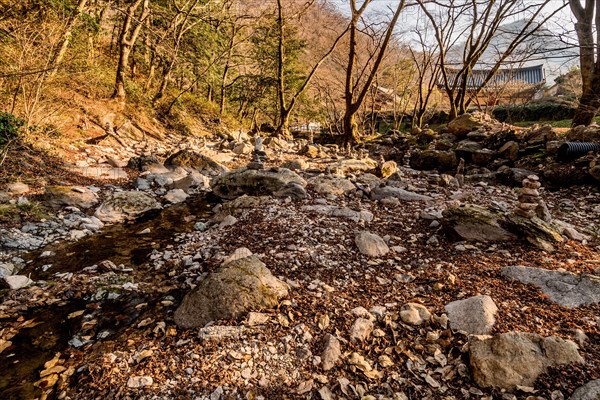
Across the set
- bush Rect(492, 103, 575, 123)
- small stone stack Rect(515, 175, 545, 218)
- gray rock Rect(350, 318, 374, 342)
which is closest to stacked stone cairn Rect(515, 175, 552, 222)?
small stone stack Rect(515, 175, 545, 218)

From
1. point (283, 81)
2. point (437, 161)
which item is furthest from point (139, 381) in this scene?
point (283, 81)

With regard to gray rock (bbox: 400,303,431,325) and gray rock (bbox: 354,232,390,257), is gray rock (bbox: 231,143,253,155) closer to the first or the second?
gray rock (bbox: 354,232,390,257)

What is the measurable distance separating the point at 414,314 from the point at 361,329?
18.1 inches

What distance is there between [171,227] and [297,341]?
3.34 meters

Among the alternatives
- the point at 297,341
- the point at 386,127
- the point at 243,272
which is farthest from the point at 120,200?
the point at 386,127

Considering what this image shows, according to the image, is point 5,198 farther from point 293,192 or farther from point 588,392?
point 588,392

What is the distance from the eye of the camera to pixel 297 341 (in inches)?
89.2

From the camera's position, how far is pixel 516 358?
1.85 meters

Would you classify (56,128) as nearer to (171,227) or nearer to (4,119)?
(4,119)

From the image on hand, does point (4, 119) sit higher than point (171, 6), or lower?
lower

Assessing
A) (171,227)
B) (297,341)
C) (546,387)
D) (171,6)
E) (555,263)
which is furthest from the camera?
(171,6)

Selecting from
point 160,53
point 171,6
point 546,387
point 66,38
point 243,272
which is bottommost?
point 546,387

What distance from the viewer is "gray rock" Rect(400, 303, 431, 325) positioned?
7.85 ft

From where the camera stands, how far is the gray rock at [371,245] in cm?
356
